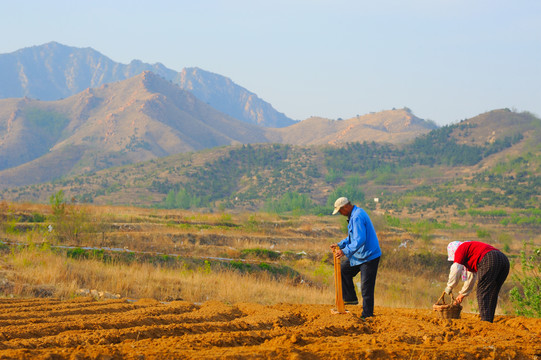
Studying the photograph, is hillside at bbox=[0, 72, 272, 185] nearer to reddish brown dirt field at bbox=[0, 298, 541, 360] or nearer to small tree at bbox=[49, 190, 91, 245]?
small tree at bbox=[49, 190, 91, 245]

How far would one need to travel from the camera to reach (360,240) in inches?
363

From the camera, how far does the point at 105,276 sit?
14195 millimetres

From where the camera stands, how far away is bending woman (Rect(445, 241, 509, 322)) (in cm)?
866

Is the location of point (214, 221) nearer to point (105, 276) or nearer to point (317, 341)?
point (105, 276)

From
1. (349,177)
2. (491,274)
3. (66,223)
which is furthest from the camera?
(349,177)

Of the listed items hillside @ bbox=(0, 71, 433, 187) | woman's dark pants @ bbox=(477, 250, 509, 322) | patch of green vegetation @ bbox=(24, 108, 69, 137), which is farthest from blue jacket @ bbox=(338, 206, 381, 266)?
patch of green vegetation @ bbox=(24, 108, 69, 137)

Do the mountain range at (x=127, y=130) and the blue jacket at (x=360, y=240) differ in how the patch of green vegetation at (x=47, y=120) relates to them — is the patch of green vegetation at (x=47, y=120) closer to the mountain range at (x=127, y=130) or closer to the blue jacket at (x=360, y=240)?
the mountain range at (x=127, y=130)

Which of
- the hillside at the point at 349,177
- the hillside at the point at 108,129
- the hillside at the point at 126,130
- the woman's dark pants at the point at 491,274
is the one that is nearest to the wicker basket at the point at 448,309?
the woman's dark pants at the point at 491,274

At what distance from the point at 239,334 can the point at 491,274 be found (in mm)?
3979

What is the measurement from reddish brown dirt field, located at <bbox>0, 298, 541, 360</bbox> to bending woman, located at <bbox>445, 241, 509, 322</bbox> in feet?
1.35

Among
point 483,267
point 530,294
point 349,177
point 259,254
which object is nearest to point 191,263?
point 259,254

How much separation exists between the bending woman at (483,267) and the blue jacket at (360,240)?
1.19 m

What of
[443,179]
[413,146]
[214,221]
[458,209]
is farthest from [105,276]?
[413,146]

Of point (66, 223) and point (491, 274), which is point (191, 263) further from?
point (491, 274)
